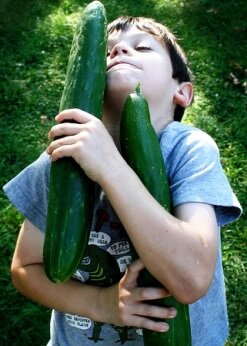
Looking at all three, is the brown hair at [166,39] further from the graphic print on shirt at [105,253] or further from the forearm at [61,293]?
the forearm at [61,293]

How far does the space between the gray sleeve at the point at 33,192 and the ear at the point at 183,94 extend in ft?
1.29

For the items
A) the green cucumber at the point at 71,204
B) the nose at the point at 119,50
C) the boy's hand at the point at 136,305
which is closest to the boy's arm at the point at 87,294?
the boy's hand at the point at 136,305

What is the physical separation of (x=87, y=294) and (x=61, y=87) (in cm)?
254

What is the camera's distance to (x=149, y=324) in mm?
1381

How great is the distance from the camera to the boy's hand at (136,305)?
1350mm

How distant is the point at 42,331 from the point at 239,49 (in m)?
2.53

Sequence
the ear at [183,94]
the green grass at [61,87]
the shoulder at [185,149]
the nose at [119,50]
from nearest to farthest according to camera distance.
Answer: the shoulder at [185,149]
the nose at [119,50]
the ear at [183,94]
the green grass at [61,87]

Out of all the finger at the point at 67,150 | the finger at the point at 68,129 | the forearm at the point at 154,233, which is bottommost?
the forearm at the point at 154,233

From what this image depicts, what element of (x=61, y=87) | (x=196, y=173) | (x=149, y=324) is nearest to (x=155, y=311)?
(x=149, y=324)

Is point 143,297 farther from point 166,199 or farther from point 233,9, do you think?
point 233,9

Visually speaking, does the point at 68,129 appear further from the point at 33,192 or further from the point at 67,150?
the point at 33,192

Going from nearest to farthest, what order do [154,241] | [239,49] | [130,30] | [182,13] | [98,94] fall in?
[154,241] < [98,94] < [130,30] < [239,49] < [182,13]

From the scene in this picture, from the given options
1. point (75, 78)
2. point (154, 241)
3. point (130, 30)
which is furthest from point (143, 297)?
point (130, 30)

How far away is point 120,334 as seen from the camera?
1630 mm
